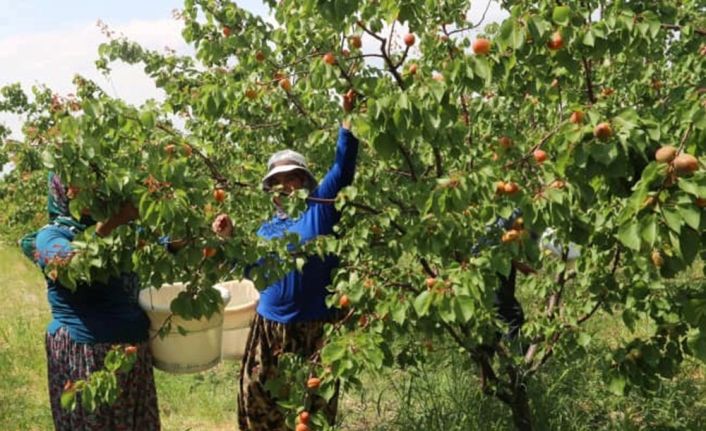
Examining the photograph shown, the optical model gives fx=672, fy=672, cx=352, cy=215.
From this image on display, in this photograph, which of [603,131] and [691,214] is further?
[603,131]

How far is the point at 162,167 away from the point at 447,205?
0.60 meters

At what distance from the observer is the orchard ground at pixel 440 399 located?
3240 mm

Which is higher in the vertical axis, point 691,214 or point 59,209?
point 691,214

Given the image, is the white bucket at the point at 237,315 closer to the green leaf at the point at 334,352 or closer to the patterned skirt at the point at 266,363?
the patterned skirt at the point at 266,363

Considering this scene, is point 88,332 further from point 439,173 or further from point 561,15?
point 561,15

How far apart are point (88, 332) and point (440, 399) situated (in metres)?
1.86

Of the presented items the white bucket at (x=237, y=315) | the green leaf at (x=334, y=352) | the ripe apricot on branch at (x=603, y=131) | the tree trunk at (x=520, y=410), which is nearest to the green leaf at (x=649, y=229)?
the ripe apricot on branch at (x=603, y=131)

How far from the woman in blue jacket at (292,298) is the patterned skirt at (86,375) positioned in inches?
20.4

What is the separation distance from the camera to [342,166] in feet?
8.00

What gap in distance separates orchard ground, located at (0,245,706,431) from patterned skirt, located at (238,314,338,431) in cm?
36

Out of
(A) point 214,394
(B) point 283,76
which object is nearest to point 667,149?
(B) point 283,76

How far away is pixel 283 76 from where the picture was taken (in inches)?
96.6

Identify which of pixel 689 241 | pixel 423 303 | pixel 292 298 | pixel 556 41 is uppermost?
pixel 556 41

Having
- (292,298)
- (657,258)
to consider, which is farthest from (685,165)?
(292,298)
